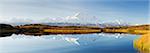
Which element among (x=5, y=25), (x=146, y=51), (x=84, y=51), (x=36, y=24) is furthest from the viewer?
(x=36, y=24)

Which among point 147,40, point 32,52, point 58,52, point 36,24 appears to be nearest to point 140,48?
point 147,40

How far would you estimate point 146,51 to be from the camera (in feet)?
48.9

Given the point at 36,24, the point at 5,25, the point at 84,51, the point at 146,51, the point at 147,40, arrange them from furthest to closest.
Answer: the point at 36,24 < the point at 5,25 < the point at 84,51 < the point at 147,40 < the point at 146,51

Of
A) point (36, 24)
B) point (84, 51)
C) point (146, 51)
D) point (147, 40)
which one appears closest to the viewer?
point (146, 51)

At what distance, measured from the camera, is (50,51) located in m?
16.5

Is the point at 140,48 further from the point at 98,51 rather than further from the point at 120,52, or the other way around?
the point at 98,51

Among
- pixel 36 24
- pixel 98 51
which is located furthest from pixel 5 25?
pixel 98 51

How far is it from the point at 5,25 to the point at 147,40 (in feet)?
75.7

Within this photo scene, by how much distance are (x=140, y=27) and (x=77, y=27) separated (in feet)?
32.9

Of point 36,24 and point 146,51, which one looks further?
point 36,24

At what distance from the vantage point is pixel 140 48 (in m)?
16.2

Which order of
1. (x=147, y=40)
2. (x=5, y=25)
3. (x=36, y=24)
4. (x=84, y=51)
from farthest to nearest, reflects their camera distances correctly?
(x=36, y=24) < (x=5, y=25) < (x=84, y=51) < (x=147, y=40)

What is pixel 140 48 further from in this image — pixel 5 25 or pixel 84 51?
pixel 5 25

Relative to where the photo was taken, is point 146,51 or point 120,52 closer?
point 146,51
